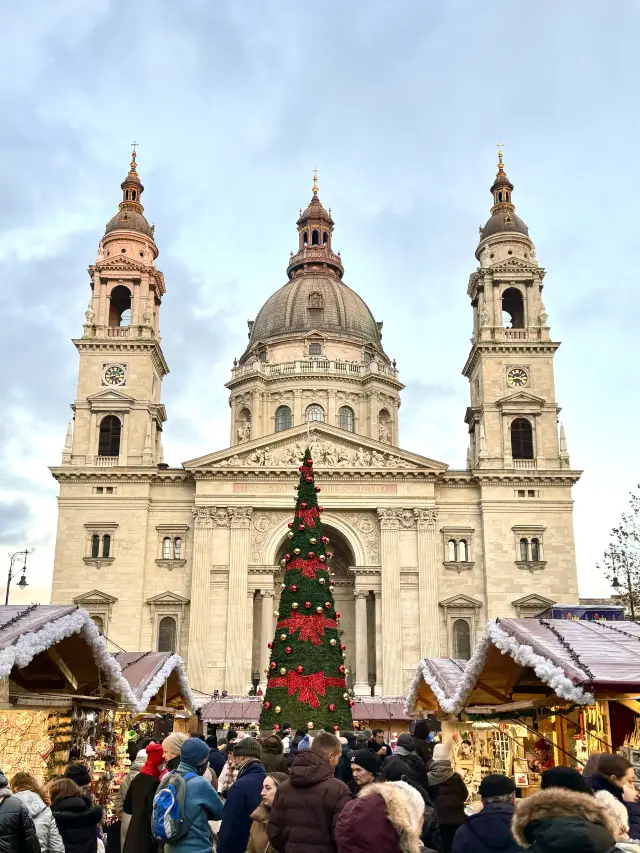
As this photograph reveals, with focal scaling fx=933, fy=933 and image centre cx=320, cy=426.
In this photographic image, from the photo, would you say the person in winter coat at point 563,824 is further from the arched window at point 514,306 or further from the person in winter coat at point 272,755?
the arched window at point 514,306

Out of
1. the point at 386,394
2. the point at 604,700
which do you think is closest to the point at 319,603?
the point at 604,700

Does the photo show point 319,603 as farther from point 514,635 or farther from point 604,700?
point 604,700

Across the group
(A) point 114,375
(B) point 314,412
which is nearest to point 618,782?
(A) point 114,375

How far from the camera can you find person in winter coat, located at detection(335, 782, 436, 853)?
228 inches

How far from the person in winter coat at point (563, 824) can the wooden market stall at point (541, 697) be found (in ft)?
19.7

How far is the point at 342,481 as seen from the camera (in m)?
49.9

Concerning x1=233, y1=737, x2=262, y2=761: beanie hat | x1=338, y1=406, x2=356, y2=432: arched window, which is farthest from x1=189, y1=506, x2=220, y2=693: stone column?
x1=233, y1=737, x2=262, y2=761: beanie hat

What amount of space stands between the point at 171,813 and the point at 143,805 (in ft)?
4.86

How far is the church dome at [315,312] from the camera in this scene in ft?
221

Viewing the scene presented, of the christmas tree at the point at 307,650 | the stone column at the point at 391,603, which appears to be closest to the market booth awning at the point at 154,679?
the christmas tree at the point at 307,650

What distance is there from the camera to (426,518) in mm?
49344

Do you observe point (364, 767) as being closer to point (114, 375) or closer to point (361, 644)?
point (361, 644)

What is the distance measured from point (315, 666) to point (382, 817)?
1580 cm


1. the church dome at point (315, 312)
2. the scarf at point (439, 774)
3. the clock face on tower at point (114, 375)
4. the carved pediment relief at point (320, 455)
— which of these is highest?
the church dome at point (315, 312)
